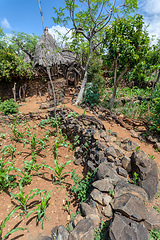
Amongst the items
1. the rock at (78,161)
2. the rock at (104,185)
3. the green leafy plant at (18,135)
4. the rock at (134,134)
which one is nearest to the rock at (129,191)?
the rock at (104,185)

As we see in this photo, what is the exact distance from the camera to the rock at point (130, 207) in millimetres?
1532

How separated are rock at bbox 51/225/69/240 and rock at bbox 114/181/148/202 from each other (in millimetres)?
987

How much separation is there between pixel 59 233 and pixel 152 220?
143 centimetres

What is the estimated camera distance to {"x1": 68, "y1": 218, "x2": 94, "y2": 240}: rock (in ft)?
5.19

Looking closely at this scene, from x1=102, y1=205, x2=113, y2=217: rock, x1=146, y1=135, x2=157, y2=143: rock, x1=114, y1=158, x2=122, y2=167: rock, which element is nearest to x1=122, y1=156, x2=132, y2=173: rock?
x1=114, y1=158, x2=122, y2=167: rock

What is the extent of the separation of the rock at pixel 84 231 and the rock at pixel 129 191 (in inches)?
22.7

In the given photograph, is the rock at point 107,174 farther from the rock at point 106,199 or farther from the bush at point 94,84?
the bush at point 94,84

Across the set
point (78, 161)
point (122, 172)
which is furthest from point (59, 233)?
point (78, 161)

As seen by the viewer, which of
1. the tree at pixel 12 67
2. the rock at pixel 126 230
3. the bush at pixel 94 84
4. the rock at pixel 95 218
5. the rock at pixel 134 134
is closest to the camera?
the rock at pixel 126 230

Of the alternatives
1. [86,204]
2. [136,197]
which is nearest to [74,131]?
[86,204]

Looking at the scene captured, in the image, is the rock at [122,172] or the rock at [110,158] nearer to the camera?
the rock at [122,172]

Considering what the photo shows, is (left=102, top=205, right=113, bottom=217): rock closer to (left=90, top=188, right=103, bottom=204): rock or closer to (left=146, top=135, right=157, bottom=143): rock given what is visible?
(left=90, top=188, right=103, bottom=204): rock

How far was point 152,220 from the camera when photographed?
1.63 m

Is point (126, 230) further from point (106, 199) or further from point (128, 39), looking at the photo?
point (128, 39)
